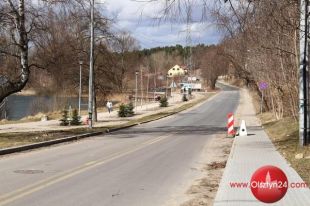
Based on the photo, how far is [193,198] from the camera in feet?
33.3

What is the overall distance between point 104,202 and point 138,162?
22.1 feet

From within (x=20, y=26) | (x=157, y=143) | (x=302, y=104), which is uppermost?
(x=20, y=26)

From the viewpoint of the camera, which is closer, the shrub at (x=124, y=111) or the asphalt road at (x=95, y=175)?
the asphalt road at (x=95, y=175)

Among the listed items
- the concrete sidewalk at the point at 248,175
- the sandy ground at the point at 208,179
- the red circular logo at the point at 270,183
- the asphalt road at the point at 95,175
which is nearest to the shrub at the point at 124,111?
the sandy ground at the point at 208,179

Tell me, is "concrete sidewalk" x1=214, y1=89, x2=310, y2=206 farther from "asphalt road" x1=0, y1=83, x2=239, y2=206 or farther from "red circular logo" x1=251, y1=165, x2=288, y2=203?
"red circular logo" x1=251, y1=165, x2=288, y2=203

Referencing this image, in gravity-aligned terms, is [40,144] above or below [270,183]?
below

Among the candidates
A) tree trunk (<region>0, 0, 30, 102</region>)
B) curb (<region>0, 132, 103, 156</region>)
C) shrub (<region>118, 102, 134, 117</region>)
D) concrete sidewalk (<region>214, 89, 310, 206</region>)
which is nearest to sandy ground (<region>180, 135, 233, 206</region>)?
concrete sidewalk (<region>214, 89, 310, 206</region>)

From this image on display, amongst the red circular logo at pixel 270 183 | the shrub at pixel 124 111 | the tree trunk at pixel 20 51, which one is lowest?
the shrub at pixel 124 111

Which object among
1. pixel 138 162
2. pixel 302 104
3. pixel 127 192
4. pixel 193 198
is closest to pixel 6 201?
pixel 127 192

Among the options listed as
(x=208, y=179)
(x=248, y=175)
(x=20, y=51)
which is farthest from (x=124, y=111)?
(x=248, y=175)

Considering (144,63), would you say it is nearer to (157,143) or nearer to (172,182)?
(157,143)

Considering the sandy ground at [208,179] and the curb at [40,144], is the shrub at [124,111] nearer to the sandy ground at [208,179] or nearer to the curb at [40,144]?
the curb at [40,144]

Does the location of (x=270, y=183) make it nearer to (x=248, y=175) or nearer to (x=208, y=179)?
(x=248, y=175)

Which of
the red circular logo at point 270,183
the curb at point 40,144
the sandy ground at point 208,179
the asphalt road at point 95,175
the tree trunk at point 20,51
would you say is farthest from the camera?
the tree trunk at point 20,51
